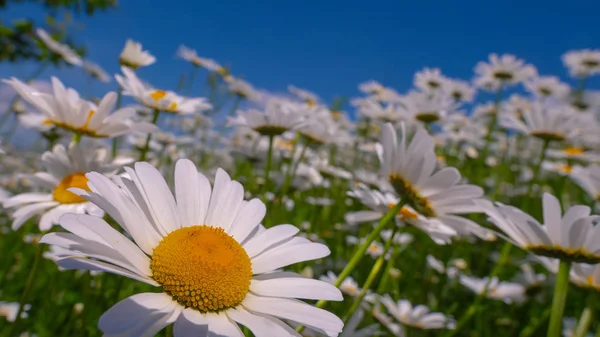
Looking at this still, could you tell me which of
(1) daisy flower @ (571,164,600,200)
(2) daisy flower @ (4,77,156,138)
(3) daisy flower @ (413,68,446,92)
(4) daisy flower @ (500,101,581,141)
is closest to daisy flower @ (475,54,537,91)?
(3) daisy flower @ (413,68,446,92)

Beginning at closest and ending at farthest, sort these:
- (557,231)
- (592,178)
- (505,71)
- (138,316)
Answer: (138,316) → (557,231) → (592,178) → (505,71)

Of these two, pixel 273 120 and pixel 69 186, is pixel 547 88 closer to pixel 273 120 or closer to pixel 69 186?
pixel 273 120

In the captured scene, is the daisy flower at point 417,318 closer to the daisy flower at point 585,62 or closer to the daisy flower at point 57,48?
the daisy flower at point 57,48

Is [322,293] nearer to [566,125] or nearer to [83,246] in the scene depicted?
[83,246]

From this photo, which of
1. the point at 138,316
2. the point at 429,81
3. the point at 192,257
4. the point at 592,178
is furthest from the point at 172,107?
the point at 429,81

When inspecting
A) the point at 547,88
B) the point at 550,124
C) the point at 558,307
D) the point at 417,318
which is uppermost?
the point at 547,88

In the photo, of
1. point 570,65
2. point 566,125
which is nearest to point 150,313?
point 566,125
